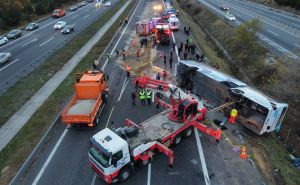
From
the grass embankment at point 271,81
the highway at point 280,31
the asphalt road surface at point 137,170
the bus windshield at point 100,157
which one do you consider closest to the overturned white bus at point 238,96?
the grass embankment at point 271,81

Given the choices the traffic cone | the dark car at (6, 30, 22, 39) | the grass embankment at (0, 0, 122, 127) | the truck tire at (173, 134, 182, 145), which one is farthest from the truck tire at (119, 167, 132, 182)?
the dark car at (6, 30, 22, 39)

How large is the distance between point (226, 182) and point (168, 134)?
4.41 m

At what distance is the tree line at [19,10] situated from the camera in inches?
2056

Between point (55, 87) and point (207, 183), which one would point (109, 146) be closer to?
point (207, 183)

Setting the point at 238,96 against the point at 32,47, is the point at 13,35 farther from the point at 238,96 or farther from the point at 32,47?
the point at 238,96

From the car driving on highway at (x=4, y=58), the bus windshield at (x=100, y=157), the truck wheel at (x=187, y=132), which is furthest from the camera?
the car driving on highway at (x=4, y=58)

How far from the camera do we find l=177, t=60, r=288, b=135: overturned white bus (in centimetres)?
1805

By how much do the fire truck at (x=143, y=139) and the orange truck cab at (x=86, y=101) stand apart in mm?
3503

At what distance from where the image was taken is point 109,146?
532 inches

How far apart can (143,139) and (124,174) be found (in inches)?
91.8

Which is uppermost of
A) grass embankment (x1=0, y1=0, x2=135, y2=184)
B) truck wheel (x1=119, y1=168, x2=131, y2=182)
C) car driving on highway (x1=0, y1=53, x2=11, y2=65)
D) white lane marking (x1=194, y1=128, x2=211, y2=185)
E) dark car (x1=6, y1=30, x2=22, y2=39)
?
truck wheel (x1=119, y1=168, x2=131, y2=182)

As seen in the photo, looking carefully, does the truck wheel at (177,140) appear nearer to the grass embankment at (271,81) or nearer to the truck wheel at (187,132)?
the truck wheel at (187,132)

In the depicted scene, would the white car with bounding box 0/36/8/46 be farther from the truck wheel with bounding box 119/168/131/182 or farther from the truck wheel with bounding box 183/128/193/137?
the truck wheel with bounding box 119/168/131/182

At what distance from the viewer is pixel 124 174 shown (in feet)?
46.8
